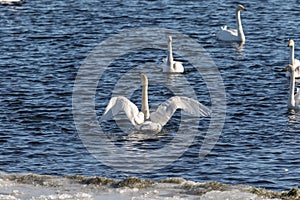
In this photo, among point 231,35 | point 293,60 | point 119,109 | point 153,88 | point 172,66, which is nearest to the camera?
point 119,109

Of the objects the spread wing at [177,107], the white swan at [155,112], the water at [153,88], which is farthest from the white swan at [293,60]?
the spread wing at [177,107]

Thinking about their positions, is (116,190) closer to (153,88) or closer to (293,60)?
(153,88)

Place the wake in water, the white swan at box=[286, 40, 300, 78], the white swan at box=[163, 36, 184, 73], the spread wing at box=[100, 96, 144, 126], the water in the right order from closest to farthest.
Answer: the wake in water
the water
the spread wing at box=[100, 96, 144, 126]
the white swan at box=[286, 40, 300, 78]
the white swan at box=[163, 36, 184, 73]

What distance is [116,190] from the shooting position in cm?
1370

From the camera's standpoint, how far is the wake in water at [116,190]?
520 inches

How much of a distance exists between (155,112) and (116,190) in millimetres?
5226

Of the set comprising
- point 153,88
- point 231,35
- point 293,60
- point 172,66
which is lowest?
point 153,88

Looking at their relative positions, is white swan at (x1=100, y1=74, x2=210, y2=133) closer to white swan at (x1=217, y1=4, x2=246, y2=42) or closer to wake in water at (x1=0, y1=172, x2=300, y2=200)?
wake in water at (x1=0, y1=172, x2=300, y2=200)

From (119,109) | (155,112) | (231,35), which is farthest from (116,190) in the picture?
(231,35)

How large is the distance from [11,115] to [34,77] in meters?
3.89

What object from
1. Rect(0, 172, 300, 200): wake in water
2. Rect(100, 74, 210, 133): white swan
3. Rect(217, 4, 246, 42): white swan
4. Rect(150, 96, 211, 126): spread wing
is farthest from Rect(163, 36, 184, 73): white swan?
Rect(0, 172, 300, 200): wake in water

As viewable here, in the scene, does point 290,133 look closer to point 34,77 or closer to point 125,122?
point 125,122

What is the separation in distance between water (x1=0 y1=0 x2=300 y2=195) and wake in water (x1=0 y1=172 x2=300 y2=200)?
159 cm

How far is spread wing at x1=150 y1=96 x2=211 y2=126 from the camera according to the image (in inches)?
711
